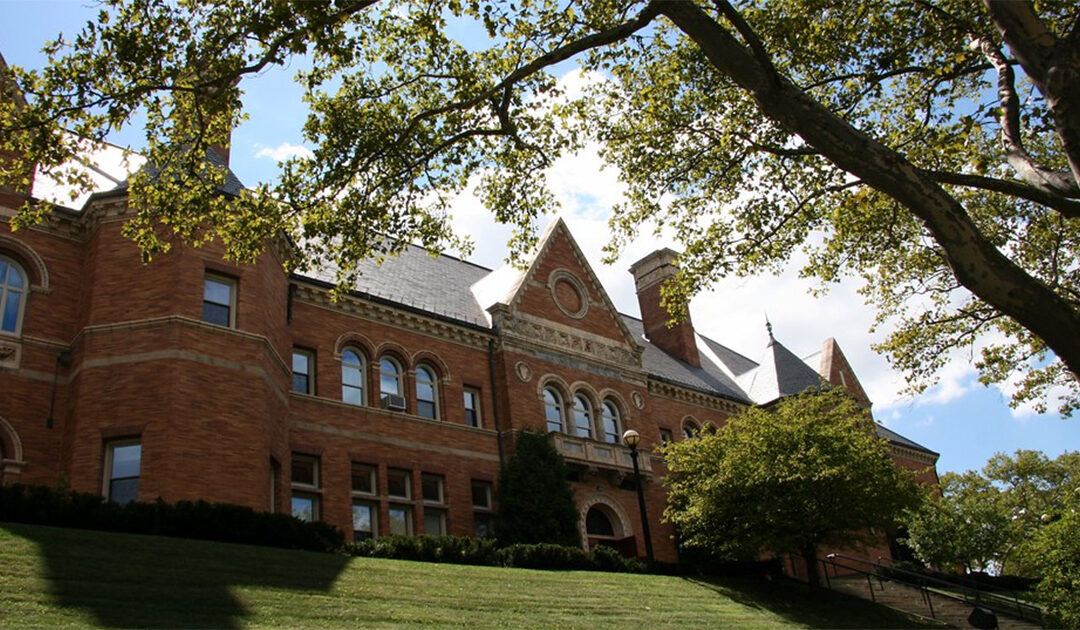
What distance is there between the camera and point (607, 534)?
94.5ft

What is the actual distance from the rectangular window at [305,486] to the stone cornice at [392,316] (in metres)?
4.39

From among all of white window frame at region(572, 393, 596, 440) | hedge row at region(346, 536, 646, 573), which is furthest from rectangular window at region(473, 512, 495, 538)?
white window frame at region(572, 393, 596, 440)

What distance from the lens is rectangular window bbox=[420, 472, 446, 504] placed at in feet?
81.5

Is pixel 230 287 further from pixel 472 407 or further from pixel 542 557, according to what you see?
pixel 542 557

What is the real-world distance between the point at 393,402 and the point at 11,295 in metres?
9.97

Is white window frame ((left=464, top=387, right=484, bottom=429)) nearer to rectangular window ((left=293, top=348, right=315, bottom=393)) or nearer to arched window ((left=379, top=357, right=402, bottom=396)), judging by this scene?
arched window ((left=379, top=357, right=402, bottom=396))

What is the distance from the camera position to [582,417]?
3031cm

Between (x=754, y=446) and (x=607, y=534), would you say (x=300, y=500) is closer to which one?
(x=607, y=534)

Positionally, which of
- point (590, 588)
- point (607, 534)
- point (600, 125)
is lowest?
point (590, 588)

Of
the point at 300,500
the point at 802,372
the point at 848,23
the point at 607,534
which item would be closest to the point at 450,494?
the point at 300,500

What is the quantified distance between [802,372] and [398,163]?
31.8m

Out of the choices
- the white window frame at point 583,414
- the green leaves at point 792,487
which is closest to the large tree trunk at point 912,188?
the green leaves at point 792,487

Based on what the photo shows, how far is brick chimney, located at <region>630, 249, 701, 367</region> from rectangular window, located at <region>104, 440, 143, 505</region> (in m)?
27.1

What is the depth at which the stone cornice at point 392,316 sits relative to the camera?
24389 mm
